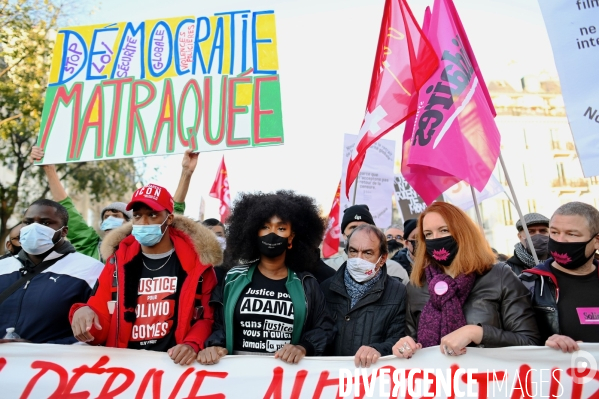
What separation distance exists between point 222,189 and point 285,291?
7.01 meters

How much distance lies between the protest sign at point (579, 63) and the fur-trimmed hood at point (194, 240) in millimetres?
2382

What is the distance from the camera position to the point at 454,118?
4336 mm

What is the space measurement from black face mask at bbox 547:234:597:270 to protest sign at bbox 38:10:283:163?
2183mm

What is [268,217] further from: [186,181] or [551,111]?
[551,111]

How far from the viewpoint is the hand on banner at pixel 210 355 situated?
10.6 ft

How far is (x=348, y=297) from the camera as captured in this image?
363 cm

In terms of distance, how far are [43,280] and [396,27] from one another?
11.7ft

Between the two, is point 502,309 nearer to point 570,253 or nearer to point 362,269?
point 570,253

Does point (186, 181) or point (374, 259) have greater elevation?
point (186, 181)

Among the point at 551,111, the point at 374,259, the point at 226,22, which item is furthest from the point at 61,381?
the point at 551,111

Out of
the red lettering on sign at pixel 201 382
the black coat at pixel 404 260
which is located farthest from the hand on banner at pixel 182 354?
the black coat at pixel 404 260

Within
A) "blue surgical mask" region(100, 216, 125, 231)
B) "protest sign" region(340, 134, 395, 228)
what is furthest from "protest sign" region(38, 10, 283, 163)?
"protest sign" region(340, 134, 395, 228)

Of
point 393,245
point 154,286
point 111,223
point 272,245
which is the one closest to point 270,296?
point 272,245

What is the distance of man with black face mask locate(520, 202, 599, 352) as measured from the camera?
10.4 ft
